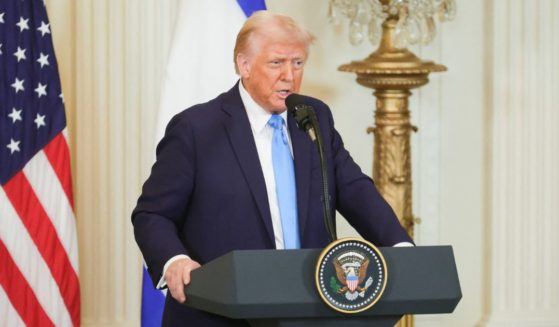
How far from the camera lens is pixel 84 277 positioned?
5.03 metres

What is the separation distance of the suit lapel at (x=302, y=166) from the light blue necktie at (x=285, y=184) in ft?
0.07

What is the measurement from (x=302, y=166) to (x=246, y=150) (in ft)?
0.51

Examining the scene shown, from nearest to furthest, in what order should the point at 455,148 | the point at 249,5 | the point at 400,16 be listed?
1. the point at 249,5
2. the point at 400,16
3. the point at 455,148

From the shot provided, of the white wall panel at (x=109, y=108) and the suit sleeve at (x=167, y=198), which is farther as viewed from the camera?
the white wall panel at (x=109, y=108)

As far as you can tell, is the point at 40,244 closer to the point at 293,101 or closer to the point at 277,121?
the point at 277,121

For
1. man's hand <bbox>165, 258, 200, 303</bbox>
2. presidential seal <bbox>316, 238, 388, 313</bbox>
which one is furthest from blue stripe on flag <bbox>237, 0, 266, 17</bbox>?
presidential seal <bbox>316, 238, 388, 313</bbox>

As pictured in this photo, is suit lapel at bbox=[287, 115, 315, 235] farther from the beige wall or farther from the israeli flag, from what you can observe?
the beige wall

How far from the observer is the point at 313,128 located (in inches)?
98.0

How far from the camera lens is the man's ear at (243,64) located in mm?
2888

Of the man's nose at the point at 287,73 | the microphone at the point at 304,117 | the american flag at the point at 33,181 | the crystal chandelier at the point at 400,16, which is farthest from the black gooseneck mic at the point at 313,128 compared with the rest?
the crystal chandelier at the point at 400,16

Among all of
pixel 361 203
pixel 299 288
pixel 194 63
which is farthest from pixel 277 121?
pixel 194 63

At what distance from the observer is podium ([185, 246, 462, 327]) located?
7.57ft

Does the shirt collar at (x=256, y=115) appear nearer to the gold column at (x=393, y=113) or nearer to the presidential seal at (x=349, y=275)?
the presidential seal at (x=349, y=275)

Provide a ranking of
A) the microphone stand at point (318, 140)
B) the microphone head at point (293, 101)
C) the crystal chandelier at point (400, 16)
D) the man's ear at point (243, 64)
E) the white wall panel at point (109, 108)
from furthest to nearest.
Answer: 1. the white wall panel at point (109, 108)
2. the crystal chandelier at point (400, 16)
3. the man's ear at point (243, 64)
4. the microphone head at point (293, 101)
5. the microphone stand at point (318, 140)
